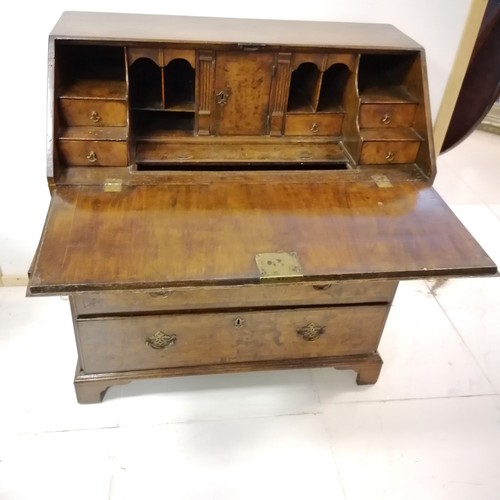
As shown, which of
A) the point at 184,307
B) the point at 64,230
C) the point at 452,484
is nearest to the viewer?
the point at 64,230

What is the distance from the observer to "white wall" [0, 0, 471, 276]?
151 centimetres

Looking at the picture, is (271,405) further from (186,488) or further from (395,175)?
(395,175)

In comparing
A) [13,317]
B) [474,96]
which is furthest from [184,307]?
[474,96]

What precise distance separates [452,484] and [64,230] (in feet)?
4.18

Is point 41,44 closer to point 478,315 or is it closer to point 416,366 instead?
point 416,366

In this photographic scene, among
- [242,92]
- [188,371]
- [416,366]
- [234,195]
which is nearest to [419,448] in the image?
[416,366]

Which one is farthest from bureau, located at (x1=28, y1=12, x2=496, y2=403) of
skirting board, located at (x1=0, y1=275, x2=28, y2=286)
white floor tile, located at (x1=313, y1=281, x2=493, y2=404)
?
skirting board, located at (x1=0, y1=275, x2=28, y2=286)

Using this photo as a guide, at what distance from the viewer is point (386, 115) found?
1.46 meters

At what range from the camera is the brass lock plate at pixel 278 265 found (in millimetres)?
1094

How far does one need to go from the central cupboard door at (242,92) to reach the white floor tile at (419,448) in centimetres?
93

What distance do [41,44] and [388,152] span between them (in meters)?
1.07

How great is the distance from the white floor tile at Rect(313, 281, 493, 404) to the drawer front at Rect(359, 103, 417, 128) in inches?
32.5

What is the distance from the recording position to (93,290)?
1045 mm

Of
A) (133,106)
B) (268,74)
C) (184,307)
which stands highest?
(268,74)
